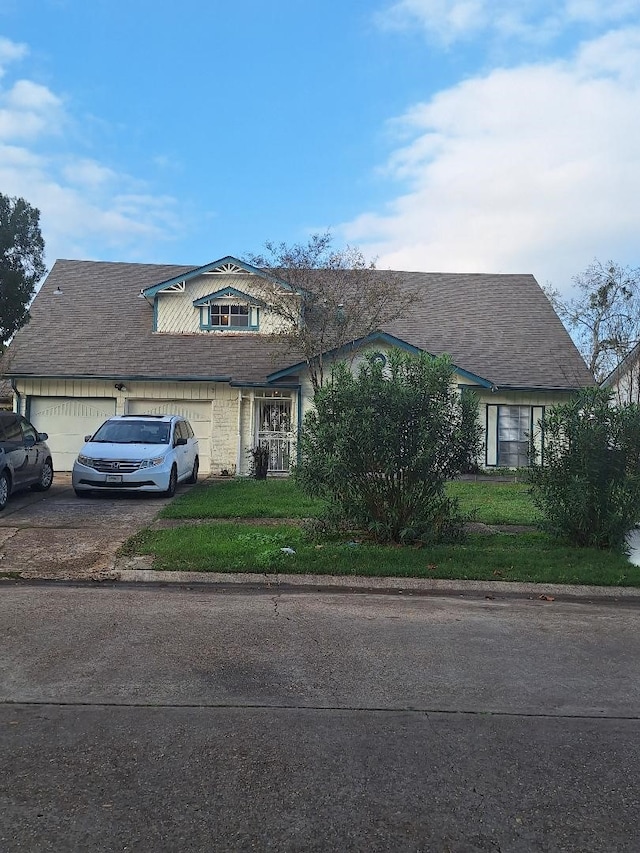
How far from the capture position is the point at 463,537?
32.4 feet

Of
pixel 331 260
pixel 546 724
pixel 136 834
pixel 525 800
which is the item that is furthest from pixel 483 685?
pixel 331 260

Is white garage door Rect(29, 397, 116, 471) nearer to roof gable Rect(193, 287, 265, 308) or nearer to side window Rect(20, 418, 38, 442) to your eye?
Result: roof gable Rect(193, 287, 265, 308)

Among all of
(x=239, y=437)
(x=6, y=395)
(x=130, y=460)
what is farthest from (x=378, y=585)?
(x=6, y=395)

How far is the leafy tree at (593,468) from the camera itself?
9.24 meters

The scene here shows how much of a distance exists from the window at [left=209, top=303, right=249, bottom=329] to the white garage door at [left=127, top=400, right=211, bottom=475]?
9.36 feet

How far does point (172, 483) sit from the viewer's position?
14172 millimetres

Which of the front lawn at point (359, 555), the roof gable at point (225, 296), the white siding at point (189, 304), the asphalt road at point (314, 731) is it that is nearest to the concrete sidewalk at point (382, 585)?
the front lawn at point (359, 555)

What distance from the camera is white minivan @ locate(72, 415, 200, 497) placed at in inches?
531

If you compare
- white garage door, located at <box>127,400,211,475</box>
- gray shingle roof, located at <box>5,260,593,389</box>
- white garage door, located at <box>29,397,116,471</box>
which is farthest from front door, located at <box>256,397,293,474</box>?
white garage door, located at <box>29,397,116,471</box>

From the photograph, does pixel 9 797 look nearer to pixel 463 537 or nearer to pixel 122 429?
pixel 463 537

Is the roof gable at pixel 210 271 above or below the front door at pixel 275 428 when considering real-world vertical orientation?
above

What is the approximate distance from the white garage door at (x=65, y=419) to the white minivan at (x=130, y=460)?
4940mm

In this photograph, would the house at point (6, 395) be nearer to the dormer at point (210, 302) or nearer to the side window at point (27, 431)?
the dormer at point (210, 302)

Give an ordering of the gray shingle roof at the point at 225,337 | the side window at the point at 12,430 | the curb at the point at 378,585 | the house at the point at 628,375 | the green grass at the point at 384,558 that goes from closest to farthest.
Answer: the curb at the point at 378,585, the green grass at the point at 384,558, the side window at the point at 12,430, the gray shingle roof at the point at 225,337, the house at the point at 628,375
